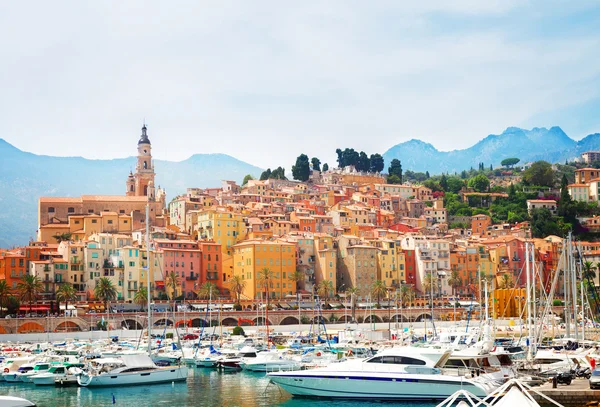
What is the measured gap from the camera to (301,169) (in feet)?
525

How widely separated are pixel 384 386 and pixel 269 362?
1836 centimetres

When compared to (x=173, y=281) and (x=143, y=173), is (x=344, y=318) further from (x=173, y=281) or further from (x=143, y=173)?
(x=143, y=173)

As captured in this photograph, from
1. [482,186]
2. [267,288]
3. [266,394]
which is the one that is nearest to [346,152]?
[482,186]

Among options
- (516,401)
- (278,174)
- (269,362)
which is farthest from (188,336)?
(278,174)

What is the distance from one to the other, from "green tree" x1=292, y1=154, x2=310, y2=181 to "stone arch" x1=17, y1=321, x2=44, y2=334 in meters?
84.5

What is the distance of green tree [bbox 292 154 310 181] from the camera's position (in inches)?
6280

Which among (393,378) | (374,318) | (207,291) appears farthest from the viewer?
(374,318)

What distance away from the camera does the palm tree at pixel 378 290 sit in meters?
100

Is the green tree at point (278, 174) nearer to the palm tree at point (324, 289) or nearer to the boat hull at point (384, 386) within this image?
the palm tree at point (324, 289)

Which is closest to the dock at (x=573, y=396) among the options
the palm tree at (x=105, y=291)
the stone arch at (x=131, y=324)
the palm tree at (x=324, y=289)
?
the stone arch at (x=131, y=324)

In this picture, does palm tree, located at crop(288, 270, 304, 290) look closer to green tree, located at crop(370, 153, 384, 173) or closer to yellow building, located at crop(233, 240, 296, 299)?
yellow building, located at crop(233, 240, 296, 299)

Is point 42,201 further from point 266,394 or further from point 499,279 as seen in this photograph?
point 266,394

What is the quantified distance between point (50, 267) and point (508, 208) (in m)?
80.4

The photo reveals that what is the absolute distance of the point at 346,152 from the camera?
570ft
